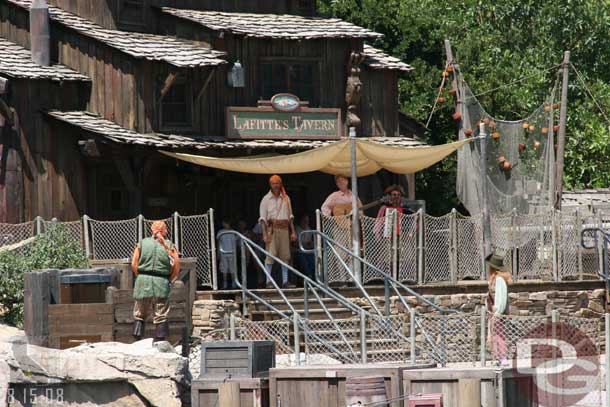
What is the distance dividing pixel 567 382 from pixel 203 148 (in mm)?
10069

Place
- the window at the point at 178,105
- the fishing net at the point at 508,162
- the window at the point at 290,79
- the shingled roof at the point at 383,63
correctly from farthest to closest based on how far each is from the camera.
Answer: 1. the shingled roof at the point at 383,63
2. the fishing net at the point at 508,162
3. the window at the point at 290,79
4. the window at the point at 178,105

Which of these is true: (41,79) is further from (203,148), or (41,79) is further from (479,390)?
(479,390)

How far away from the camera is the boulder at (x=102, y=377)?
72.4 feet

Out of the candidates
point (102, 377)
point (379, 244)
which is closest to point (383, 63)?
point (379, 244)

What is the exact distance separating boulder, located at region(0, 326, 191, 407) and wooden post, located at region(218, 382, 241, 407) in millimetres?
943

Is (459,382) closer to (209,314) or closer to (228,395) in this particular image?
(228,395)

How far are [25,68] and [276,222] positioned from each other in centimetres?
479

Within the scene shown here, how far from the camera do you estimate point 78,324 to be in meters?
23.6

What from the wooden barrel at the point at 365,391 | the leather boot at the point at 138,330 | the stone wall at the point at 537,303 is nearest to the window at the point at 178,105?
the stone wall at the point at 537,303

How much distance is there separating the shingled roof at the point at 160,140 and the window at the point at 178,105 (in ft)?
1.67

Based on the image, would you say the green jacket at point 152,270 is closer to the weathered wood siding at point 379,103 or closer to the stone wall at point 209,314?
the stone wall at point 209,314

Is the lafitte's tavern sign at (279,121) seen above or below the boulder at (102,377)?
above

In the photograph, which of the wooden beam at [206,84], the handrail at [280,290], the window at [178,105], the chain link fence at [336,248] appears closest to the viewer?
the handrail at [280,290]

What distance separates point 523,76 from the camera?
4038 centimetres
